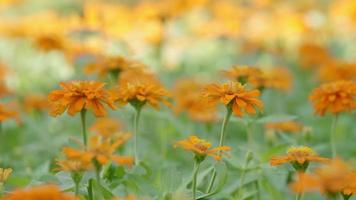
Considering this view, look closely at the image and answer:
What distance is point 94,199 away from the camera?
59.7 inches

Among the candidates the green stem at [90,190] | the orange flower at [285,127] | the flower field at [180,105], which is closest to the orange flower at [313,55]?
the flower field at [180,105]

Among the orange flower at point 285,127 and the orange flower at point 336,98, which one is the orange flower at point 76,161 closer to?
the orange flower at point 336,98

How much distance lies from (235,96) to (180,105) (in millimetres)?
1038

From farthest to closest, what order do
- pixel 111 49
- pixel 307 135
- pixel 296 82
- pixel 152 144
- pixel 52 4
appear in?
pixel 52 4, pixel 111 49, pixel 296 82, pixel 152 144, pixel 307 135

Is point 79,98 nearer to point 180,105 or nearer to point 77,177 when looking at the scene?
point 77,177

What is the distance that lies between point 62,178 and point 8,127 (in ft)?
5.09

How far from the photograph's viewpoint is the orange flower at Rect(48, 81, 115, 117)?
4.97 feet

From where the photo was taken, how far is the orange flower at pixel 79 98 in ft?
4.97

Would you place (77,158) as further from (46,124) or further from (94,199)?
(46,124)

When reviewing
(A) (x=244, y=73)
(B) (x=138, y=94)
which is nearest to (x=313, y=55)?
(A) (x=244, y=73)

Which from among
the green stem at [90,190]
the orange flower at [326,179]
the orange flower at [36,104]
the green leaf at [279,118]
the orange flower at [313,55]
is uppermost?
the orange flower at [313,55]

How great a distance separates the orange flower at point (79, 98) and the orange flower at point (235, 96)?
0.21 m

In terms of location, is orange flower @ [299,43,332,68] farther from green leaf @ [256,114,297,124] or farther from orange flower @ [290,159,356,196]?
orange flower @ [290,159,356,196]

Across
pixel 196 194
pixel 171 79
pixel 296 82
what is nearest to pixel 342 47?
pixel 296 82
